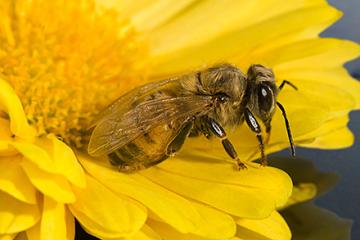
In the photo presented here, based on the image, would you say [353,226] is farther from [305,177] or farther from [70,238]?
[70,238]

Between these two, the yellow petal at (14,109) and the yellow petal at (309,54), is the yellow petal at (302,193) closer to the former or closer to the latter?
the yellow petal at (309,54)

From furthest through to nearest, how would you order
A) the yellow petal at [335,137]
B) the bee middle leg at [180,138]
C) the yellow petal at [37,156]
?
the yellow petal at [335,137] < the bee middle leg at [180,138] < the yellow petal at [37,156]

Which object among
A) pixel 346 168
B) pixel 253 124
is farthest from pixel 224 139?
pixel 346 168

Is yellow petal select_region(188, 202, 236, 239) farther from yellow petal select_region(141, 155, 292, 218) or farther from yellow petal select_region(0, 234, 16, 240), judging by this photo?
yellow petal select_region(0, 234, 16, 240)

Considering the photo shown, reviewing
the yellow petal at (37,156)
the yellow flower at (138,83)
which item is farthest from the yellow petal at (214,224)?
the yellow petal at (37,156)

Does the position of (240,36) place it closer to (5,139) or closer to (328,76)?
(328,76)

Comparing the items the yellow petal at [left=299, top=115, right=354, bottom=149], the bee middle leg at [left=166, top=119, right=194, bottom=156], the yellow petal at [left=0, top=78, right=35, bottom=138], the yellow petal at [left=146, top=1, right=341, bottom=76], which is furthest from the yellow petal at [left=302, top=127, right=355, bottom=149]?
the yellow petal at [left=0, top=78, right=35, bottom=138]
